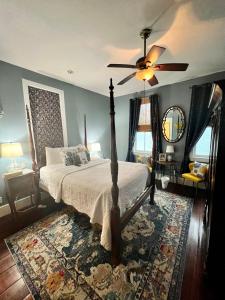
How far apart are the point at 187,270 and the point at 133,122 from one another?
371 centimetres

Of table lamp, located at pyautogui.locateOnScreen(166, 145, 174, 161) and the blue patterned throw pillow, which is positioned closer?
the blue patterned throw pillow

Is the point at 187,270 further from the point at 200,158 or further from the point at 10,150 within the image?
the point at 10,150

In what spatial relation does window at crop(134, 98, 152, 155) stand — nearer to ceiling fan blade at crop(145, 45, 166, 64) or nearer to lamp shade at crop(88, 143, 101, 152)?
lamp shade at crop(88, 143, 101, 152)

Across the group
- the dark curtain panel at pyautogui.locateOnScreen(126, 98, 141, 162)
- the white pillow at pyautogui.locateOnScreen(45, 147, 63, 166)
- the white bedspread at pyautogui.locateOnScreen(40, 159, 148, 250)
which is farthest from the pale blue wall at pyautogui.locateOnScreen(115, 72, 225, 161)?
the white pillow at pyautogui.locateOnScreen(45, 147, 63, 166)

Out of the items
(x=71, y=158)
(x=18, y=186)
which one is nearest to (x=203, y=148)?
(x=71, y=158)

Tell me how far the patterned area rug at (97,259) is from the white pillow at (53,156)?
1.14 meters

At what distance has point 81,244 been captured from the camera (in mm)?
1797

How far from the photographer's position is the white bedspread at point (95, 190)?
1.57 metres

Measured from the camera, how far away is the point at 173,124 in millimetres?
3734

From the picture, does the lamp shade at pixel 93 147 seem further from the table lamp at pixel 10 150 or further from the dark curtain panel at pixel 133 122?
the table lamp at pixel 10 150

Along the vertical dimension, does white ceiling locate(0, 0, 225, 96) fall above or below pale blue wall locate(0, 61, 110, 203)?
above

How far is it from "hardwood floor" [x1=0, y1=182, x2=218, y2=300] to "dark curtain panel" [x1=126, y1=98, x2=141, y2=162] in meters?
2.62

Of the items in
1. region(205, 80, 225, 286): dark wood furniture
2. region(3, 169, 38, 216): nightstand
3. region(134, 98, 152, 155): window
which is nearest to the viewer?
region(205, 80, 225, 286): dark wood furniture

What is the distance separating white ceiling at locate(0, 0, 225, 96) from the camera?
148 centimetres
